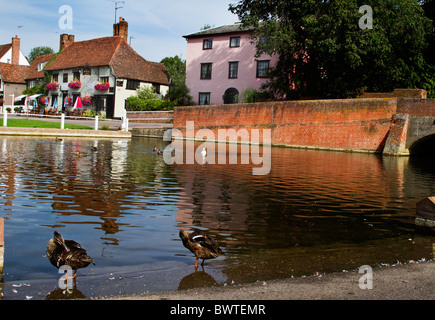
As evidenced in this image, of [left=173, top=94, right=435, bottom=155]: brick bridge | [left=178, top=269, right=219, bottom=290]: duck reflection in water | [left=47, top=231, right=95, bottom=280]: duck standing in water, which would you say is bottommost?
[left=178, top=269, right=219, bottom=290]: duck reflection in water

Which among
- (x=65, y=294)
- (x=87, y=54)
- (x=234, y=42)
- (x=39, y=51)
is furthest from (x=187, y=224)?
(x=39, y=51)

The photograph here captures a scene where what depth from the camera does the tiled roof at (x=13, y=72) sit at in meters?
74.8

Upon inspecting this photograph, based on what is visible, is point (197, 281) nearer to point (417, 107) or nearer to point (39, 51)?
point (417, 107)

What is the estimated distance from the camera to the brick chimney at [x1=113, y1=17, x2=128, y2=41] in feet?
201

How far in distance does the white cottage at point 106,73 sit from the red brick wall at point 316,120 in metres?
20.2

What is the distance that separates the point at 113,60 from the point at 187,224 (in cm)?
5321

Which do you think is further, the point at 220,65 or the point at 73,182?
the point at 220,65

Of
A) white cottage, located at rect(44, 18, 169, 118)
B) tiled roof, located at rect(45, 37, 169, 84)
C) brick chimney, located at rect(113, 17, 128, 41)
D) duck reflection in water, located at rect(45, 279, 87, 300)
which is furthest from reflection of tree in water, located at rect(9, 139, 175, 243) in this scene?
brick chimney, located at rect(113, 17, 128, 41)

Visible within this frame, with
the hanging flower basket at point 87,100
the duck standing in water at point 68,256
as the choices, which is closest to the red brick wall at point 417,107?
the duck standing in water at point 68,256

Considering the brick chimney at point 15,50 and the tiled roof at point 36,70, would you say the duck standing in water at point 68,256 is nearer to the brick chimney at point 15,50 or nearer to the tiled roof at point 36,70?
the tiled roof at point 36,70

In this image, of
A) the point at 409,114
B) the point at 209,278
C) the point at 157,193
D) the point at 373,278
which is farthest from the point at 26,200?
the point at 409,114

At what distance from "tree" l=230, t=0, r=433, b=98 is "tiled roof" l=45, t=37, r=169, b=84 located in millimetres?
23317

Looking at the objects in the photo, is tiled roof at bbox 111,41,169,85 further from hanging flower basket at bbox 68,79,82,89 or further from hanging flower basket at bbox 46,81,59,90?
hanging flower basket at bbox 46,81,59,90

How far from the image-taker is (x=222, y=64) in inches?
2010
